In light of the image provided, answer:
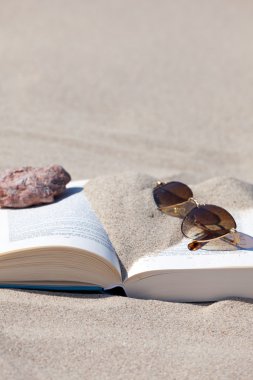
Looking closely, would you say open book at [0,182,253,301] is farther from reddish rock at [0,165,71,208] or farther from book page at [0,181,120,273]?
reddish rock at [0,165,71,208]

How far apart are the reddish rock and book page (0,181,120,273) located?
0.03 metres

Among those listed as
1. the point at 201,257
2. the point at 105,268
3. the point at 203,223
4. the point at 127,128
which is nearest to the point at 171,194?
the point at 203,223

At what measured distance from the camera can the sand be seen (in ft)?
7.06

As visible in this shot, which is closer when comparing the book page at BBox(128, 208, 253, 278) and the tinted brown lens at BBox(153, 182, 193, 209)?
the book page at BBox(128, 208, 253, 278)

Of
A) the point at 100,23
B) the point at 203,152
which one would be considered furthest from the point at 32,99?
the point at 100,23

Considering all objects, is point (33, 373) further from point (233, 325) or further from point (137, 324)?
point (233, 325)

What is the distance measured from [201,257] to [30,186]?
0.73 metres

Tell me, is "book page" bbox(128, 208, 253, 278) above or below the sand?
above

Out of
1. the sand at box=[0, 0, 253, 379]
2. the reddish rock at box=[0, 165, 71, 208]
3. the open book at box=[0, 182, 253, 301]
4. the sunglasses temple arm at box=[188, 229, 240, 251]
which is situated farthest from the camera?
the reddish rock at box=[0, 165, 71, 208]

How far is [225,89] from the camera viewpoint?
17.1 ft

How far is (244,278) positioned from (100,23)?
4.35 m

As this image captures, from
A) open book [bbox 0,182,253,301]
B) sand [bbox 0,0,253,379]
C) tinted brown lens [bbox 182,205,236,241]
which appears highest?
tinted brown lens [bbox 182,205,236,241]

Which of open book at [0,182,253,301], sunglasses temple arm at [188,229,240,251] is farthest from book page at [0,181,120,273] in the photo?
sunglasses temple arm at [188,229,240,251]

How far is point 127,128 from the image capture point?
4.66 meters
